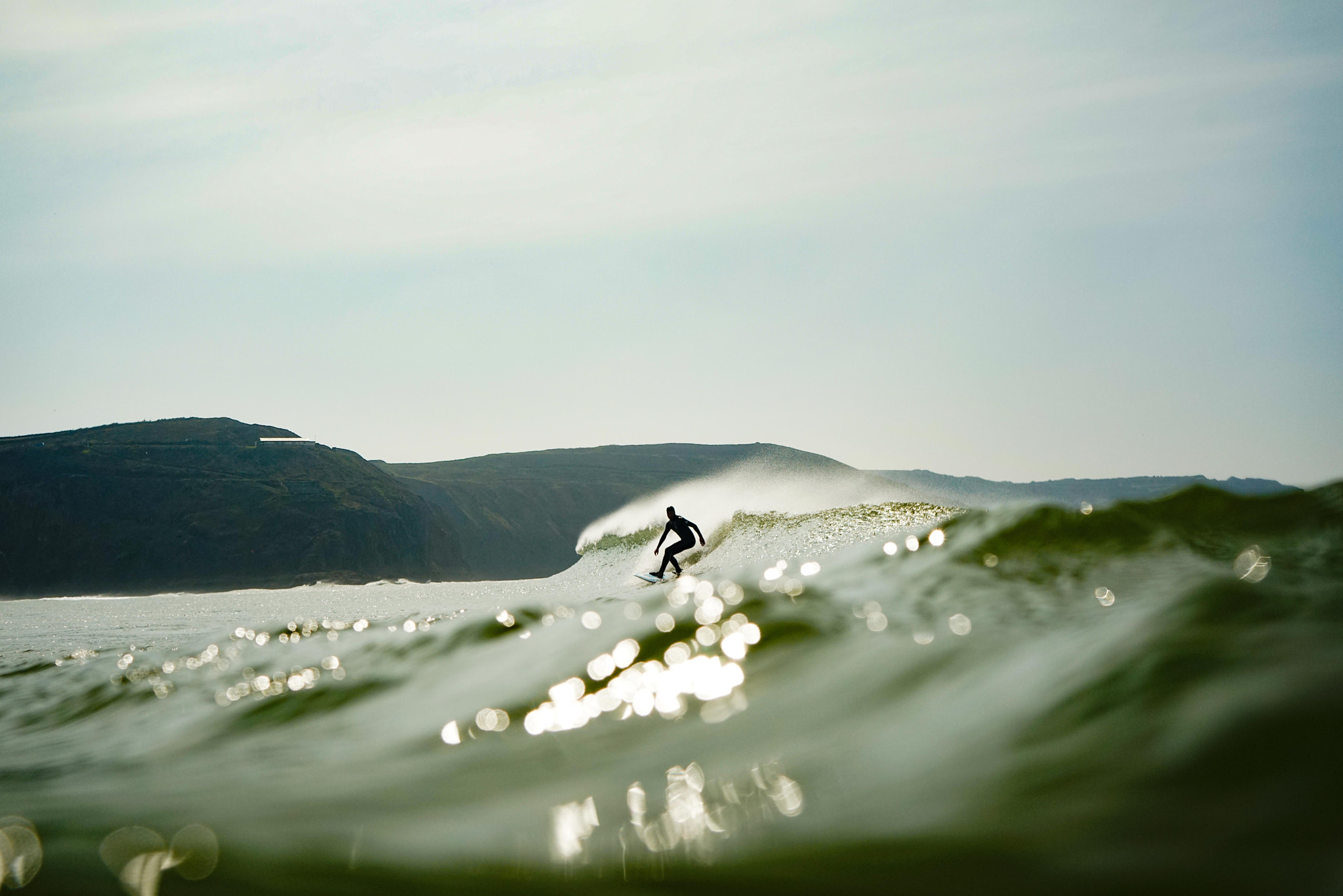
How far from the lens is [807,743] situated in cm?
298

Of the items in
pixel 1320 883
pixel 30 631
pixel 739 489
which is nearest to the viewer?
pixel 1320 883

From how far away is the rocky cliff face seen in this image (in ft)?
208

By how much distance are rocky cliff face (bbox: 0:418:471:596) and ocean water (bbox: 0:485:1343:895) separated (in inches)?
2365

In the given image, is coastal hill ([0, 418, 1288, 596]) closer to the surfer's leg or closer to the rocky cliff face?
the rocky cliff face

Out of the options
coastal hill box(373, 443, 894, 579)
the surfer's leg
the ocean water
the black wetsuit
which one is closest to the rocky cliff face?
coastal hill box(373, 443, 894, 579)

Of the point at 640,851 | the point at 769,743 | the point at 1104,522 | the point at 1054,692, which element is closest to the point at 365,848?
the point at 640,851

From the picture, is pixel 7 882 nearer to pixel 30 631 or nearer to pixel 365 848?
pixel 365 848

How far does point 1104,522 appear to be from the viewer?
624cm

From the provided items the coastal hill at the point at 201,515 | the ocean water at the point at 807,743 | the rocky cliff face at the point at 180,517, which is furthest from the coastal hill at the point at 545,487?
the ocean water at the point at 807,743

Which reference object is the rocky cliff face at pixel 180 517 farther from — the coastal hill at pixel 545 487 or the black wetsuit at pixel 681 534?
the black wetsuit at pixel 681 534

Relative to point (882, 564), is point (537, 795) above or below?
below

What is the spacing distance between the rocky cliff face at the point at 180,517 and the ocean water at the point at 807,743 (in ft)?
197

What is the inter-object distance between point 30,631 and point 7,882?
15.7 metres

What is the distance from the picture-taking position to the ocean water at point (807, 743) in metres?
2.04
